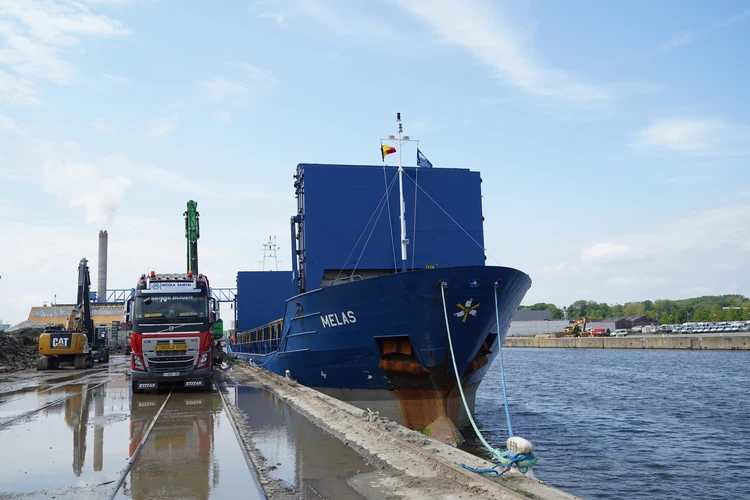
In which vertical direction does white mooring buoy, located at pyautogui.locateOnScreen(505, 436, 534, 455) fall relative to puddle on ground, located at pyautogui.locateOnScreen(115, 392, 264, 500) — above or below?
above

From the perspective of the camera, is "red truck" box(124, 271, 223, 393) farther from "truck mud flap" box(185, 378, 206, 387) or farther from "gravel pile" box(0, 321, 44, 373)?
"gravel pile" box(0, 321, 44, 373)

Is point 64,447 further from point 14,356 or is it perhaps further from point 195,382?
point 14,356

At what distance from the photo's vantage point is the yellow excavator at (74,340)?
1172 inches

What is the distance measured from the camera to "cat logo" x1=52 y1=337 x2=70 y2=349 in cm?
→ 2977

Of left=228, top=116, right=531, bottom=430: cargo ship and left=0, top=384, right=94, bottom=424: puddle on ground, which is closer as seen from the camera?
left=228, top=116, right=531, bottom=430: cargo ship

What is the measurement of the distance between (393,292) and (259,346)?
53.5 feet

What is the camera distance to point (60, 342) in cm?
2988

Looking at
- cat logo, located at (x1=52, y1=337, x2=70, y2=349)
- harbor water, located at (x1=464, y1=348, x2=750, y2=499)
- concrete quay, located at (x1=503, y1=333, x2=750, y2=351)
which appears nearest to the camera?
harbor water, located at (x1=464, y1=348, x2=750, y2=499)

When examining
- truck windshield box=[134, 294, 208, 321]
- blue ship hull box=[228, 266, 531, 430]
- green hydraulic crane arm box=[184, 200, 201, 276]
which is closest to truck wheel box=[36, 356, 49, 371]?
green hydraulic crane arm box=[184, 200, 201, 276]

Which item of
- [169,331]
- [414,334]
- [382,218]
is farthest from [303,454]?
[382,218]

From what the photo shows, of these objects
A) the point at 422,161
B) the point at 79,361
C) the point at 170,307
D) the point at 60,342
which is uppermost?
the point at 422,161

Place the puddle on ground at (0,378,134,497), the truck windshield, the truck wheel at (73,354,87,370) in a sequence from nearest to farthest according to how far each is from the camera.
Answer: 1. the puddle on ground at (0,378,134,497)
2. the truck windshield
3. the truck wheel at (73,354,87,370)

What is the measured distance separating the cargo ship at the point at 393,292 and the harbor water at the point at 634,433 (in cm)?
223

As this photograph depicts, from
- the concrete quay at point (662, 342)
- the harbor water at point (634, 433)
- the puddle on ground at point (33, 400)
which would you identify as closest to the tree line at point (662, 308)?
the concrete quay at point (662, 342)
